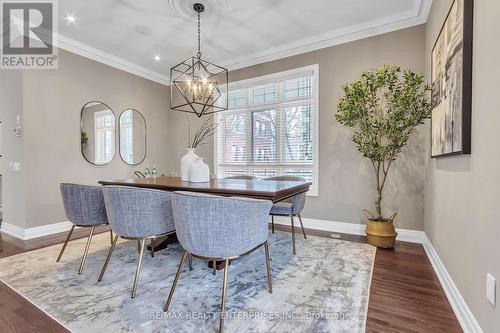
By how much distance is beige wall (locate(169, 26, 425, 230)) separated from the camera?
304 cm

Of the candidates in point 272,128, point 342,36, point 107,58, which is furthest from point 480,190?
point 107,58

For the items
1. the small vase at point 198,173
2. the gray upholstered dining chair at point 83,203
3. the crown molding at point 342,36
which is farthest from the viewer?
the crown molding at point 342,36

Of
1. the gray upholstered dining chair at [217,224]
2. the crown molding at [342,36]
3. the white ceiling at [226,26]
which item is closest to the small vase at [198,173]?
the gray upholstered dining chair at [217,224]

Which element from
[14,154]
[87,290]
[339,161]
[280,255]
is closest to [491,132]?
[280,255]

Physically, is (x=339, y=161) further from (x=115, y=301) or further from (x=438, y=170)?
(x=115, y=301)

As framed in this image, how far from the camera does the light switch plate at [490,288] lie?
1168mm

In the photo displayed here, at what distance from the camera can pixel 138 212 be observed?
1810 millimetres

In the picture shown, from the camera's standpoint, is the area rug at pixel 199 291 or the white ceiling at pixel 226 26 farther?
the white ceiling at pixel 226 26

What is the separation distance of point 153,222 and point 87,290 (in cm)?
78

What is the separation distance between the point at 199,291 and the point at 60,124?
3347 mm

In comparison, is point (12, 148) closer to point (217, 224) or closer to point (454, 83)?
point (217, 224)

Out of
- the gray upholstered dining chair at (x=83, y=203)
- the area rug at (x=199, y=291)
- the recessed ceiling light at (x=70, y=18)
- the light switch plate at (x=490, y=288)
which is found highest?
the recessed ceiling light at (x=70, y=18)

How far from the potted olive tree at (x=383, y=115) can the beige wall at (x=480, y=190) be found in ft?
2.90

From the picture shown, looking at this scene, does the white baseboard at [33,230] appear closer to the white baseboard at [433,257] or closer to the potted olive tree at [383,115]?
the white baseboard at [433,257]
